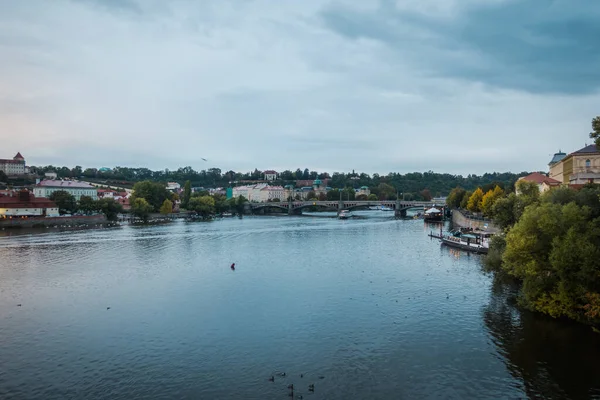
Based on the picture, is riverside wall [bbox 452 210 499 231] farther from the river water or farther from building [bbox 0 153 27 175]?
building [bbox 0 153 27 175]

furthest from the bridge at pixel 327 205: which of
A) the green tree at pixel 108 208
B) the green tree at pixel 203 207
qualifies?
the green tree at pixel 108 208

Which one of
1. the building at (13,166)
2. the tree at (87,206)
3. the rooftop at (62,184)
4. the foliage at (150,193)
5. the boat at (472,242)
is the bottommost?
the boat at (472,242)

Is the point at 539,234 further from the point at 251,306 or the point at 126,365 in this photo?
the point at 126,365

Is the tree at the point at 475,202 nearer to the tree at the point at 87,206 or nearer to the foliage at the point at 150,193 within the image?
the foliage at the point at 150,193

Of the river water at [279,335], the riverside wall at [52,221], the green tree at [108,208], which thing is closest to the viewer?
the river water at [279,335]

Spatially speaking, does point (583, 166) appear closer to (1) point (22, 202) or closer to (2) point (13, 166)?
(1) point (22, 202)

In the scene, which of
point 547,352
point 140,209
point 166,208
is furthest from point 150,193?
point 547,352

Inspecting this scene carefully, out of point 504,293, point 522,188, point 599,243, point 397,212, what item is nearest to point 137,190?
point 397,212

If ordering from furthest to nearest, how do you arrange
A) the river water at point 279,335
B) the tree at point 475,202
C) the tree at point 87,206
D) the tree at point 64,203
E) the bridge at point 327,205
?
the bridge at point 327,205 → the tree at point 64,203 → the tree at point 87,206 → the tree at point 475,202 → the river water at point 279,335
